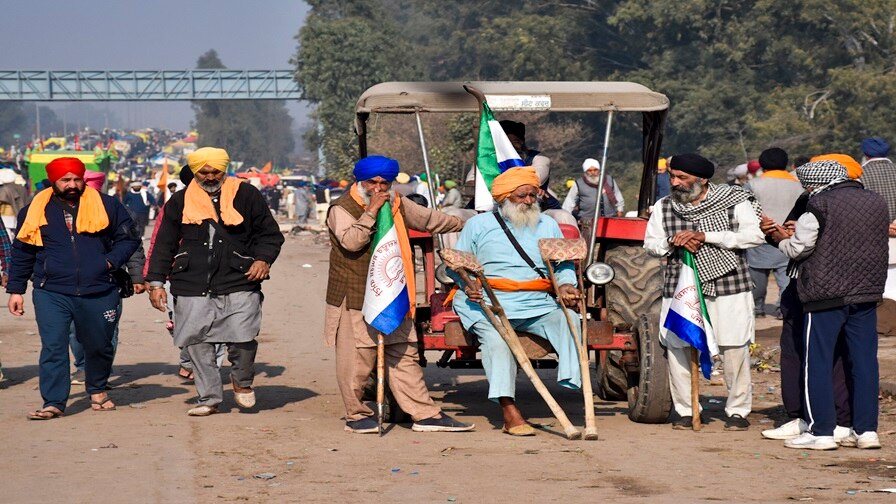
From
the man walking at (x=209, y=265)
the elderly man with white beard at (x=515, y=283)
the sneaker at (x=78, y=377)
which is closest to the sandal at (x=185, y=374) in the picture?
the sneaker at (x=78, y=377)

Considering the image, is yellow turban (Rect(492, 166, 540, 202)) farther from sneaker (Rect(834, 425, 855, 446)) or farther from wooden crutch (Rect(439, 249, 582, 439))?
sneaker (Rect(834, 425, 855, 446))

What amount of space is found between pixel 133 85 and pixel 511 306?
107 meters

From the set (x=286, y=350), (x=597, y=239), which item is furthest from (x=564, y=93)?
(x=286, y=350)

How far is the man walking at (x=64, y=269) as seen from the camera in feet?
32.1

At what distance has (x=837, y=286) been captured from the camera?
8211 millimetres

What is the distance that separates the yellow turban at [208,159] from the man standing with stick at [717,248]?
2.79 metres

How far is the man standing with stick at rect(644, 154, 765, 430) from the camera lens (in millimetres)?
8781

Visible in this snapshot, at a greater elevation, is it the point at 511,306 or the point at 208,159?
the point at 208,159

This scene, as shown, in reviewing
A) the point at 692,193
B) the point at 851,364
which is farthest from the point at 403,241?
the point at 851,364

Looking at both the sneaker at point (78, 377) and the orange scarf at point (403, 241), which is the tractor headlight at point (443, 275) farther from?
the sneaker at point (78, 377)

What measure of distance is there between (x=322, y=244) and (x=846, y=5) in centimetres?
1883

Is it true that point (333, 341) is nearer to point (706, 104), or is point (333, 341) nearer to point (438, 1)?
point (706, 104)

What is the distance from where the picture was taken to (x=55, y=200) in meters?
9.93

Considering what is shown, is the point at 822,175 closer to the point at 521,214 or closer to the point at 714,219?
the point at 714,219
